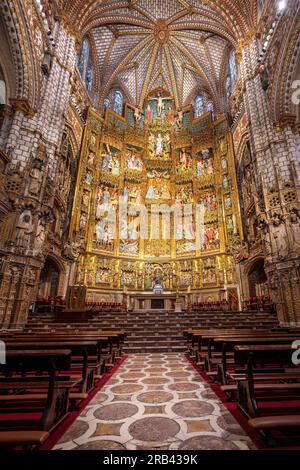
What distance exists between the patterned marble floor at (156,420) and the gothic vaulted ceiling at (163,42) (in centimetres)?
2257

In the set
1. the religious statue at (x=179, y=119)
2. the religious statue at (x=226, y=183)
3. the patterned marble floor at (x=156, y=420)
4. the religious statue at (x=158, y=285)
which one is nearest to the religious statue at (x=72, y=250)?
the religious statue at (x=158, y=285)

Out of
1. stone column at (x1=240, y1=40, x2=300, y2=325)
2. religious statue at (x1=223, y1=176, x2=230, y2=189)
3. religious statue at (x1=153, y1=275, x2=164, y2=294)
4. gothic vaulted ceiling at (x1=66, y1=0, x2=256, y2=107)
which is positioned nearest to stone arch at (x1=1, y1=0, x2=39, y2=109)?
gothic vaulted ceiling at (x1=66, y1=0, x2=256, y2=107)

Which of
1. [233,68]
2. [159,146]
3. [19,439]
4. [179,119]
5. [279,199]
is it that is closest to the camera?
[19,439]

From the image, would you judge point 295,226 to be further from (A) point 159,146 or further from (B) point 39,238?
(A) point 159,146

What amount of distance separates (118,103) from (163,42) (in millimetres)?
8144

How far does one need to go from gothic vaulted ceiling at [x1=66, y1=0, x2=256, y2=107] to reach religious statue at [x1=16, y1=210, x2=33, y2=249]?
52.4 ft

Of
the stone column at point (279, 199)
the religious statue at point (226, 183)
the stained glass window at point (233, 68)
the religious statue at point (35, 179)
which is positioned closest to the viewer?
the stone column at point (279, 199)

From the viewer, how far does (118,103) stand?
2656cm

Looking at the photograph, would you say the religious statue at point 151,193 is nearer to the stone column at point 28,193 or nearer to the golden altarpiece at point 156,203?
the golden altarpiece at point 156,203

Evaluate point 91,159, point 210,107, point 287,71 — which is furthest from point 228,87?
point 91,159

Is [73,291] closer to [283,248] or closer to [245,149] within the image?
[283,248]

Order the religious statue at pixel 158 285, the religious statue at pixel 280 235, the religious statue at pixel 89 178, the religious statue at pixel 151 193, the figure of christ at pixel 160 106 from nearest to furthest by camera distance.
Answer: the religious statue at pixel 280 235 → the religious statue at pixel 158 285 → the religious statue at pixel 89 178 → the religious statue at pixel 151 193 → the figure of christ at pixel 160 106

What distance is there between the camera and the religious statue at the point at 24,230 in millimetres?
9852

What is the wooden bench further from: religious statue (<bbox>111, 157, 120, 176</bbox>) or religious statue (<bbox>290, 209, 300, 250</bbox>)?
religious statue (<bbox>111, 157, 120, 176</bbox>)
